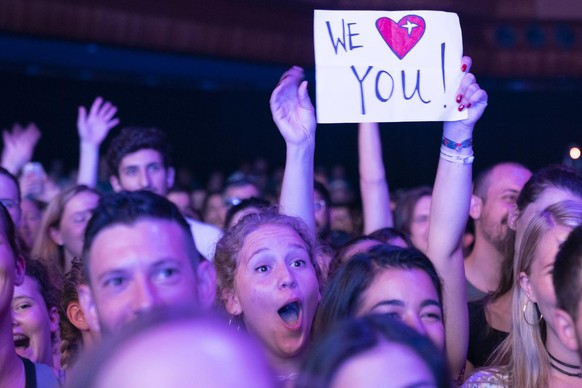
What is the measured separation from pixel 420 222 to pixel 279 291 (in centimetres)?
209

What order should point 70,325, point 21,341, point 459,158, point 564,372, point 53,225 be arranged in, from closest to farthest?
point 564,372
point 459,158
point 70,325
point 21,341
point 53,225

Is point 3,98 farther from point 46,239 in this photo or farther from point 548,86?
point 548,86

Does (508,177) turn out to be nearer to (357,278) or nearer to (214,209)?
(357,278)

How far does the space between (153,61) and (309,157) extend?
7.09m

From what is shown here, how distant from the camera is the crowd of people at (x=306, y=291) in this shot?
1.30 m

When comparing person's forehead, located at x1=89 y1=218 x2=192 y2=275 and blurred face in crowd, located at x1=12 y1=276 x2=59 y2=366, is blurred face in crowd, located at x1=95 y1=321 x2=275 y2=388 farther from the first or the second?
blurred face in crowd, located at x1=12 y1=276 x2=59 y2=366

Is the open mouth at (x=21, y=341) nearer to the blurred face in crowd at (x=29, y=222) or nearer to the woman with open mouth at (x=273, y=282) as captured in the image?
the woman with open mouth at (x=273, y=282)

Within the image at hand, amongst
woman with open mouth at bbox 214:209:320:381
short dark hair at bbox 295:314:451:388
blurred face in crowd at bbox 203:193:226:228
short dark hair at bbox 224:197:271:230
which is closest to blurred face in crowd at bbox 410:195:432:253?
short dark hair at bbox 224:197:271:230

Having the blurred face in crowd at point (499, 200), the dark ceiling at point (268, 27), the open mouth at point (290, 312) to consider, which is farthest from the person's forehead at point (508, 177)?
the dark ceiling at point (268, 27)

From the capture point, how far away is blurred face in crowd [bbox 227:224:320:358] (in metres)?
2.74

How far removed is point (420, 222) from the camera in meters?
4.70

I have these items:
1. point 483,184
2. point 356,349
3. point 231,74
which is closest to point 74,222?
point 483,184

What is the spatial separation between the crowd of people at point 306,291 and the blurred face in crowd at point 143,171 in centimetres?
39

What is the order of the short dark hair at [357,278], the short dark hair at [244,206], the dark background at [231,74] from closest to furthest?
the short dark hair at [357,278]
the short dark hair at [244,206]
the dark background at [231,74]
